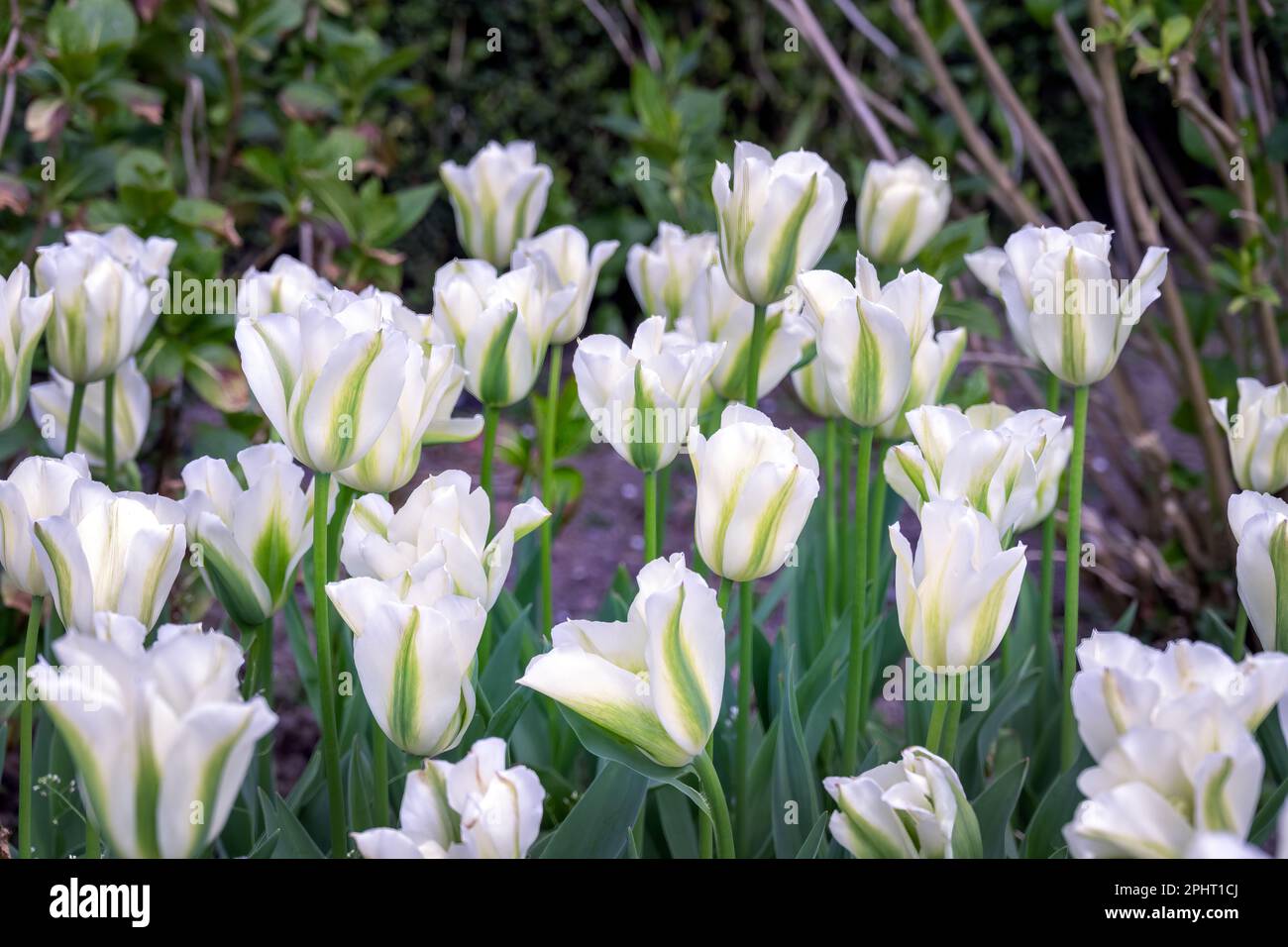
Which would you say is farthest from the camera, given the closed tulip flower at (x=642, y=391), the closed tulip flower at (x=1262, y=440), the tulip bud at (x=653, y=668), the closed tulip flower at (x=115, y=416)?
the closed tulip flower at (x=115, y=416)

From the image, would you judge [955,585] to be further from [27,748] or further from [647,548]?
[27,748]

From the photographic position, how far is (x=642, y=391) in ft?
3.47

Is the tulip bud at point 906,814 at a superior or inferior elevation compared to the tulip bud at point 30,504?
inferior

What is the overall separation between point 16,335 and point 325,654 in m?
0.39

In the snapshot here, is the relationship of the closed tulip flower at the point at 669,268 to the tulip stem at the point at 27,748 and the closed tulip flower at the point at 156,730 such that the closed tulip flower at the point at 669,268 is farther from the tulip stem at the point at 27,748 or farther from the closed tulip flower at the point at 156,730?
the closed tulip flower at the point at 156,730

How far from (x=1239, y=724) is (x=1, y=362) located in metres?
0.96

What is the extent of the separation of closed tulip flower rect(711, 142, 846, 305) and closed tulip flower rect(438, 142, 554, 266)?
56 centimetres

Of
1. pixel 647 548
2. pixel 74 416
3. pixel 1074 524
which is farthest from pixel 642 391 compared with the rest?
pixel 74 416

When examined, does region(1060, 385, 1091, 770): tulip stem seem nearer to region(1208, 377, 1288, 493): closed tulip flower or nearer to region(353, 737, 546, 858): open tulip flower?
region(1208, 377, 1288, 493): closed tulip flower

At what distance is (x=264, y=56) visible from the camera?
7.55 feet

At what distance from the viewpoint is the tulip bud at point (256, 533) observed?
101 cm

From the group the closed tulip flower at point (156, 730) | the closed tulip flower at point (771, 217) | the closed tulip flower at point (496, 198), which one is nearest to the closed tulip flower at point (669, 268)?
the closed tulip flower at point (496, 198)
